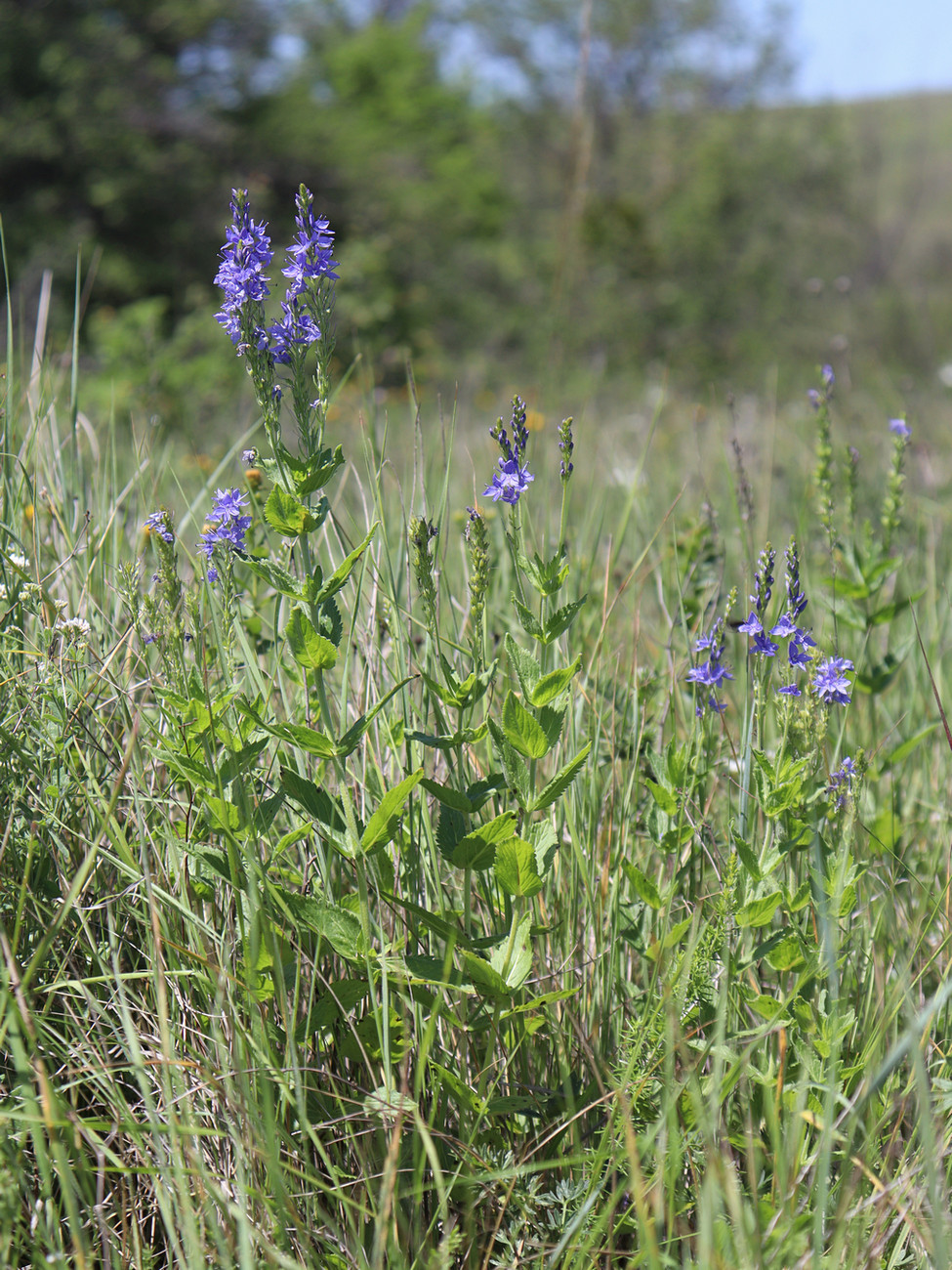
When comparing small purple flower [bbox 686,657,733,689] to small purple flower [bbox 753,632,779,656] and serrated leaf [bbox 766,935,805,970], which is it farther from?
serrated leaf [bbox 766,935,805,970]

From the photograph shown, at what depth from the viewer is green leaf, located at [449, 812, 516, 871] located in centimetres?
132

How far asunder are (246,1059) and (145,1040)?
24 centimetres

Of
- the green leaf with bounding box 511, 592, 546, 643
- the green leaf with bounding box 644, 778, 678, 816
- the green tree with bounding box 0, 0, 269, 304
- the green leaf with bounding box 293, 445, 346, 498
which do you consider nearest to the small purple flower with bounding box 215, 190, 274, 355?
the green leaf with bounding box 293, 445, 346, 498

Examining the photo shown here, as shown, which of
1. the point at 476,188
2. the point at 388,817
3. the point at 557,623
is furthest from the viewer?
A: the point at 476,188

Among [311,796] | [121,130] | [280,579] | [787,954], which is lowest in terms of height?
[787,954]

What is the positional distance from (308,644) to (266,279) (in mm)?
500

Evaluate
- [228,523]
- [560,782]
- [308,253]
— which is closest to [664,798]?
[560,782]

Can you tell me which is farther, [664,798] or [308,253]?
[664,798]

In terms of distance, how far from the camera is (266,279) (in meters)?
1.38

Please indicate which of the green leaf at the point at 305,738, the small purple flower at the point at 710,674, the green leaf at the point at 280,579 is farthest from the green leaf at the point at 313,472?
the small purple flower at the point at 710,674

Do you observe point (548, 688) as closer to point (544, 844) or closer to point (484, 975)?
point (544, 844)

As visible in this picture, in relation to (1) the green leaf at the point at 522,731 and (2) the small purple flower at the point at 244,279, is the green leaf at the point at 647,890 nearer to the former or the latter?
(1) the green leaf at the point at 522,731

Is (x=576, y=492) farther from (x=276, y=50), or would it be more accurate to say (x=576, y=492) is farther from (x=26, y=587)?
(x=276, y=50)

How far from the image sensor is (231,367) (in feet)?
22.6
